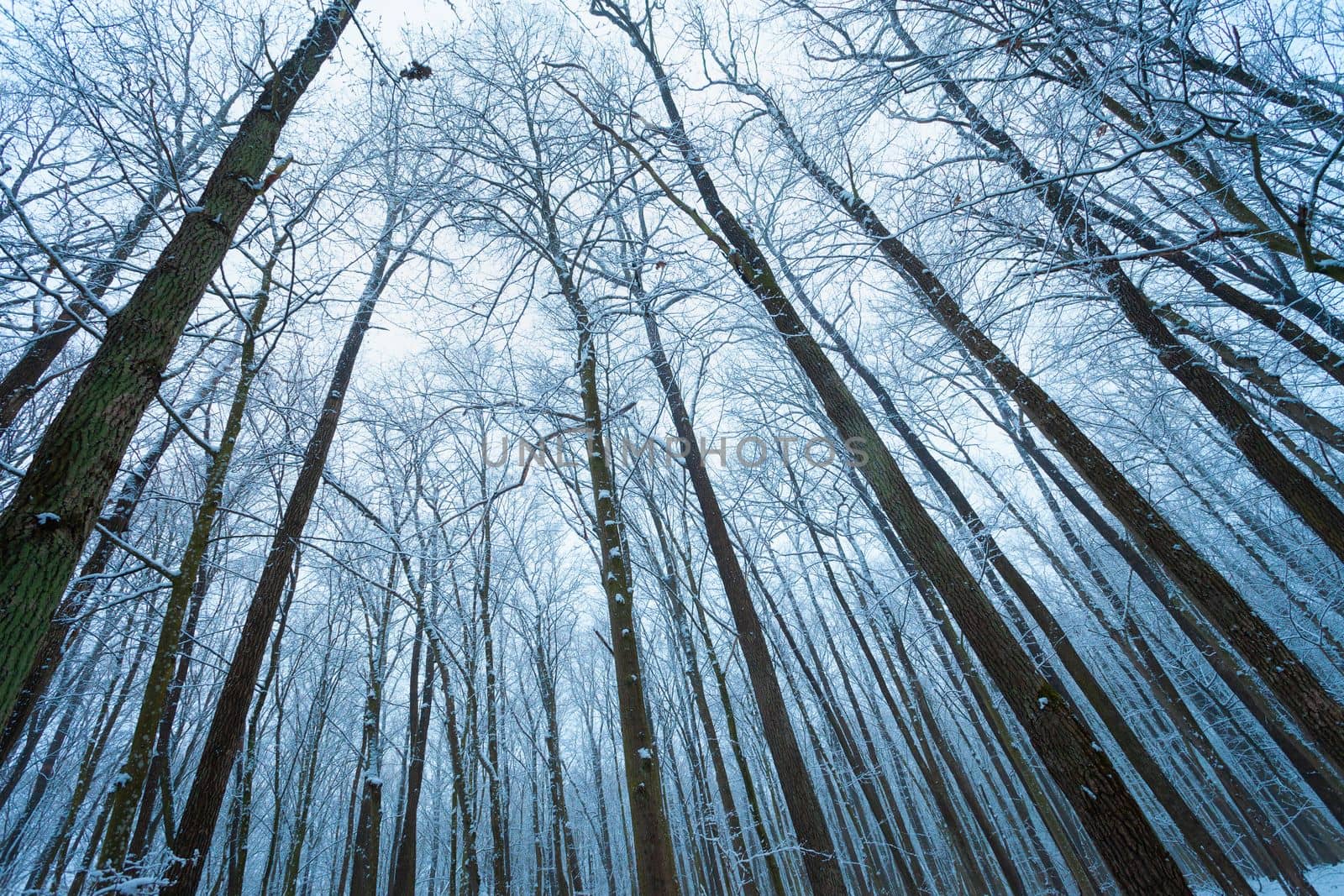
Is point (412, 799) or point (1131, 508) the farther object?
point (412, 799)

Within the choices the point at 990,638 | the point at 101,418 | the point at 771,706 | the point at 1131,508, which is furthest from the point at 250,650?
the point at 1131,508

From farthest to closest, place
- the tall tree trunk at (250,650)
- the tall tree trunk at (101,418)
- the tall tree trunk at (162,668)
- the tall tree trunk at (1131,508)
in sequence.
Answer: the tall tree trunk at (1131,508), the tall tree trunk at (250,650), the tall tree trunk at (162,668), the tall tree trunk at (101,418)

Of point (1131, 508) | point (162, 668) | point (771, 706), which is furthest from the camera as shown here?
point (771, 706)

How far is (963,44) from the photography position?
15.6 ft

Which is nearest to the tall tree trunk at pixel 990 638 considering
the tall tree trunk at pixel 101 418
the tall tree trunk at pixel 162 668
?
the tall tree trunk at pixel 101 418

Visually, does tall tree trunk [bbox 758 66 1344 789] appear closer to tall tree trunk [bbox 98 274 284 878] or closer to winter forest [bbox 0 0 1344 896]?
winter forest [bbox 0 0 1344 896]

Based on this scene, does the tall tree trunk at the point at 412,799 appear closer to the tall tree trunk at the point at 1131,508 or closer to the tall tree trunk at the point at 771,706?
the tall tree trunk at the point at 771,706

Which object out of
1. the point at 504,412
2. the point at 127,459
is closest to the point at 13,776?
the point at 127,459

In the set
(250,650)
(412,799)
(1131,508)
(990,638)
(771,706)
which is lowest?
(990,638)

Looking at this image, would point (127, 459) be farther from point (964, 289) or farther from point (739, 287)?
point (964, 289)

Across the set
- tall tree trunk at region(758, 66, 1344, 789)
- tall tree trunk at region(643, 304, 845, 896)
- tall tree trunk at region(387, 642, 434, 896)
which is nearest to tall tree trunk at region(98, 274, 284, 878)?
tall tree trunk at region(643, 304, 845, 896)

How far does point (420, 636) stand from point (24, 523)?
30.0 feet

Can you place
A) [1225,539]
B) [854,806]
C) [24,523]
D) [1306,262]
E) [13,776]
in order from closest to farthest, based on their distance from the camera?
[24,523] → [1306,262] → [13,776] → [1225,539] → [854,806]

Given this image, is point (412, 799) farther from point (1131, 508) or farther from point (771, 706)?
point (1131, 508)
